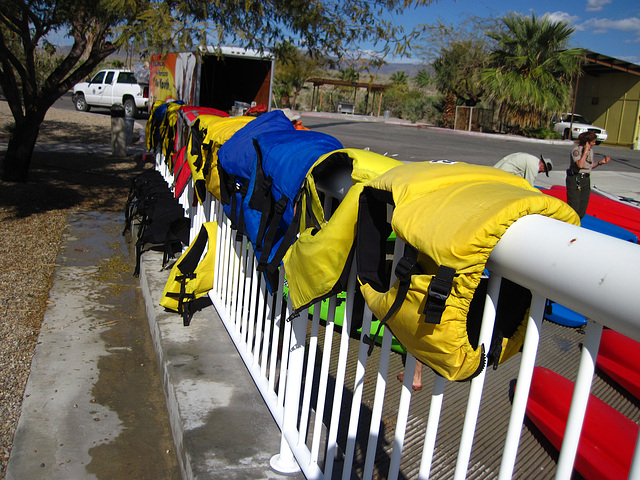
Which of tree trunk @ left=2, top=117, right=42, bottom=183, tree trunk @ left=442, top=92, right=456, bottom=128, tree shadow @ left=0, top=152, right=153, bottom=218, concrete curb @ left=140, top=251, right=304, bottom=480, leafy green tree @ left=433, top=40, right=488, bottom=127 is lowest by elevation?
concrete curb @ left=140, top=251, right=304, bottom=480

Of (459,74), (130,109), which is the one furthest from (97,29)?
(459,74)

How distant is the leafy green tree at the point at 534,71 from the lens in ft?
93.6

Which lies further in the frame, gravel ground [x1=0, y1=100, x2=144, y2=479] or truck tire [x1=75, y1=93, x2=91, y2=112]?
truck tire [x1=75, y1=93, x2=91, y2=112]

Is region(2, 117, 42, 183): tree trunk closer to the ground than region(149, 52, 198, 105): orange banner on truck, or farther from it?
closer to the ground

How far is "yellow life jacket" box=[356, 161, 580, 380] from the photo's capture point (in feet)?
3.92

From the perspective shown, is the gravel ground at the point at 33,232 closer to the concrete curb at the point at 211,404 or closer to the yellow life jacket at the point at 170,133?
the concrete curb at the point at 211,404

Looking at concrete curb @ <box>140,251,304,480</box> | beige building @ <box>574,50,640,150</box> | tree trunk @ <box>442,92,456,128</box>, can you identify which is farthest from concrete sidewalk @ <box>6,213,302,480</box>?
beige building @ <box>574,50,640,150</box>

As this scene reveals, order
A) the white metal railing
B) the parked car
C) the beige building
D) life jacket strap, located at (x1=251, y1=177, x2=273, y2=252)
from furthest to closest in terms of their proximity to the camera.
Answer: the beige building → the parked car → life jacket strap, located at (x1=251, y1=177, x2=273, y2=252) → the white metal railing

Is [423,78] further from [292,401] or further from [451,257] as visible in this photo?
[451,257]

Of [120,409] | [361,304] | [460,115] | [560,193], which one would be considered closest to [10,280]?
[120,409]

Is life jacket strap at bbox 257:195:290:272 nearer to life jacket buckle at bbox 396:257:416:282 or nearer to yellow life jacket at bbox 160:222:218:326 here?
life jacket buckle at bbox 396:257:416:282

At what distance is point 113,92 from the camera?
25328 mm

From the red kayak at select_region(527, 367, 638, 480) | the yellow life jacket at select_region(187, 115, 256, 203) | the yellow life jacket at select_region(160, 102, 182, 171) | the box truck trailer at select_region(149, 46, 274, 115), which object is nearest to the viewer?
the red kayak at select_region(527, 367, 638, 480)

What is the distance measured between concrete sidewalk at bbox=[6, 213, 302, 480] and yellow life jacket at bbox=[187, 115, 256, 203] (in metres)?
0.94
